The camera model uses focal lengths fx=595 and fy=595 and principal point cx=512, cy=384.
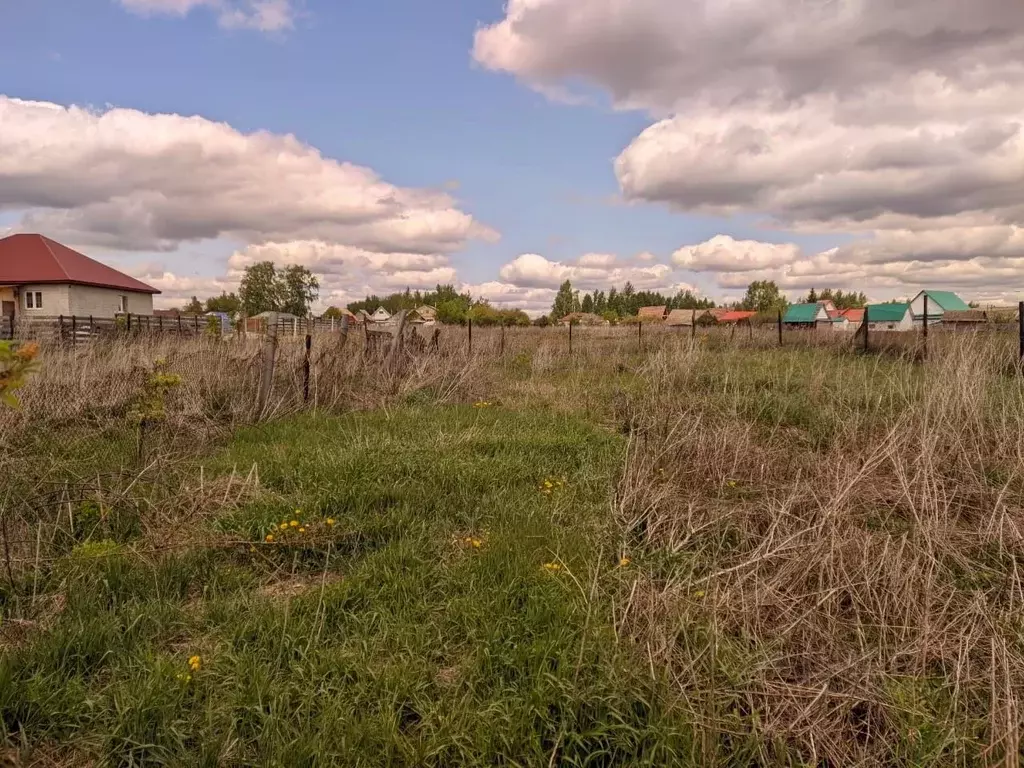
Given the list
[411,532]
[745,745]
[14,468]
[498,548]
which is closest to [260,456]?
[14,468]

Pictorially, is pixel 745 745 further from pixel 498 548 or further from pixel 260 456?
pixel 260 456

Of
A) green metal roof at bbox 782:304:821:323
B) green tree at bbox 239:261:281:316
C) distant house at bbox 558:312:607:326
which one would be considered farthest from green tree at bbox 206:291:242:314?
green metal roof at bbox 782:304:821:323

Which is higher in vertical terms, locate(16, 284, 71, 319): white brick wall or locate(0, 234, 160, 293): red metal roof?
locate(0, 234, 160, 293): red metal roof

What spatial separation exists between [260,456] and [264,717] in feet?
11.0

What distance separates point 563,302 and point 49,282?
71617 millimetres

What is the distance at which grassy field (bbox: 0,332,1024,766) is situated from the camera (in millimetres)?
2006

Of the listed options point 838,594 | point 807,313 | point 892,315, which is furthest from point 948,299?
point 838,594

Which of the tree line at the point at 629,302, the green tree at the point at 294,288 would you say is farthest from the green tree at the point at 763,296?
the green tree at the point at 294,288

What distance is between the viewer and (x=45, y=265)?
30.7 m

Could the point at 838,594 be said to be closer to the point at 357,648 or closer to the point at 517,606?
the point at 517,606

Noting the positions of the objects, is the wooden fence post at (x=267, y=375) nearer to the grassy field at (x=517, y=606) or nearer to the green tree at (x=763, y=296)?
the grassy field at (x=517, y=606)

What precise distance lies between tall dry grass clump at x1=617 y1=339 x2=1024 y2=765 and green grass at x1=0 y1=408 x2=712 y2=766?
0.29 m

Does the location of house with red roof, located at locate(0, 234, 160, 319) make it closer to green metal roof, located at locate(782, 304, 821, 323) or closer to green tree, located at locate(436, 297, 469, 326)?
green tree, located at locate(436, 297, 469, 326)

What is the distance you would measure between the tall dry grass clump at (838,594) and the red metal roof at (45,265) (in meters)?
35.6
